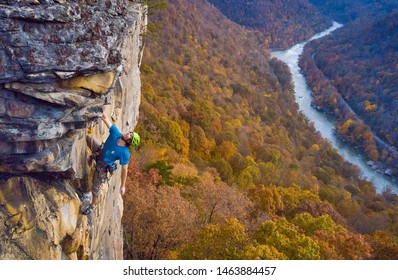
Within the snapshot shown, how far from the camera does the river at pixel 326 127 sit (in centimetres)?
7162

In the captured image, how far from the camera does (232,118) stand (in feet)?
213

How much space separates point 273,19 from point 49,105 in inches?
6291

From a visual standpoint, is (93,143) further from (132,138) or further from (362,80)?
(362,80)

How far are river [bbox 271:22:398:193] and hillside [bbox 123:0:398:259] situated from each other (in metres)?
6.39

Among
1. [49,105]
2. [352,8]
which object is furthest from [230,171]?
[352,8]

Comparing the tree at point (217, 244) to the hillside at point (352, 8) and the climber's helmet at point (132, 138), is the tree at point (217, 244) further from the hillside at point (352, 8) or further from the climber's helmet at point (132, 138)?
the hillside at point (352, 8)

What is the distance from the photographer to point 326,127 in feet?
297

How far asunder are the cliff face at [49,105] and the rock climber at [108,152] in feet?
1.55

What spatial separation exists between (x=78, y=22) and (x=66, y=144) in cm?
235

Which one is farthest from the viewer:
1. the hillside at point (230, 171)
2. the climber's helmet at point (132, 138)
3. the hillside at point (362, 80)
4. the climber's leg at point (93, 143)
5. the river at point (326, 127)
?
the hillside at point (362, 80)

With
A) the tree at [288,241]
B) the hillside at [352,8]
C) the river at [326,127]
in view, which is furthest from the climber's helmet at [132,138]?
the hillside at [352,8]

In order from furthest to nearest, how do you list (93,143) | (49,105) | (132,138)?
1. (93,143)
2. (132,138)
3. (49,105)

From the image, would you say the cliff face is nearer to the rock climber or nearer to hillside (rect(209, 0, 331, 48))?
the rock climber

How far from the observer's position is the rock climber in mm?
8133
